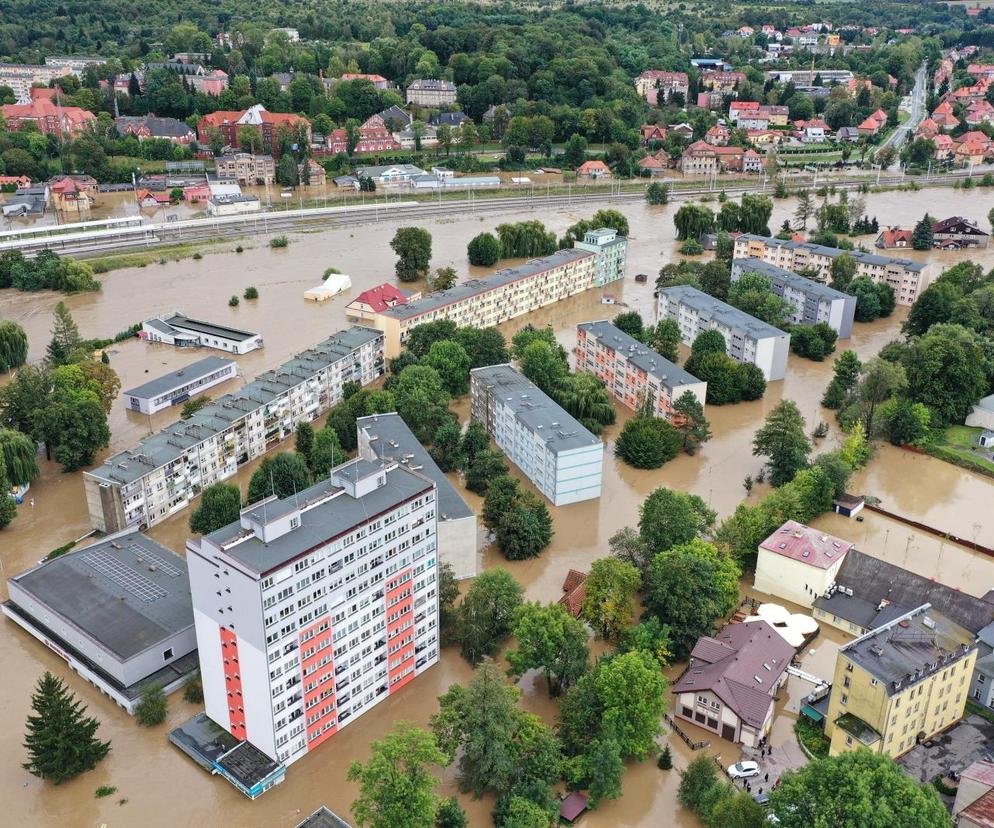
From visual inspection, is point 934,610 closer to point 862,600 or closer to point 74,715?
point 862,600

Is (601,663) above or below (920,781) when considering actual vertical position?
above

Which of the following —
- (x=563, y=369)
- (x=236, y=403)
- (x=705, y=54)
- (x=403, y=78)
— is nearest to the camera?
(x=236, y=403)

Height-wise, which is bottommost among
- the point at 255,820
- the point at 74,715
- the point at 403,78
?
the point at 255,820

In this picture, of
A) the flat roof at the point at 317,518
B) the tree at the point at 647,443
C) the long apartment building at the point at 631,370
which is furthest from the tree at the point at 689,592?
the long apartment building at the point at 631,370

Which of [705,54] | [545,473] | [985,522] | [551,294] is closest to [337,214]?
[551,294]

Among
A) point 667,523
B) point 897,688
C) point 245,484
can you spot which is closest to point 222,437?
point 245,484

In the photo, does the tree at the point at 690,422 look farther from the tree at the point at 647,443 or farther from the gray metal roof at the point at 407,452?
the gray metal roof at the point at 407,452

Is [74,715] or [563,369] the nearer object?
[74,715]
